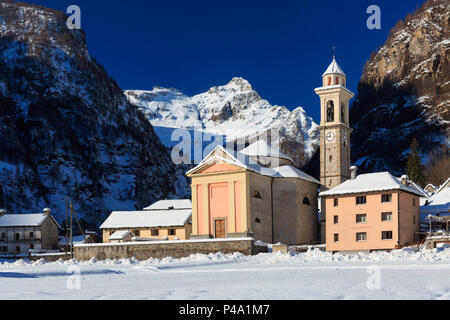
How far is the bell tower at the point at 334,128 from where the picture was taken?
7019cm

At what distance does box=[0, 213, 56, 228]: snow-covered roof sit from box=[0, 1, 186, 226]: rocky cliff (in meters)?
33.7

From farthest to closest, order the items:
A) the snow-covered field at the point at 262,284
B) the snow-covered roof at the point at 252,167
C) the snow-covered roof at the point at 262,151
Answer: the snow-covered roof at the point at 262,151, the snow-covered roof at the point at 252,167, the snow-covered field at the point at 262,284

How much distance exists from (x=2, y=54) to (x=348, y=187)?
123 m

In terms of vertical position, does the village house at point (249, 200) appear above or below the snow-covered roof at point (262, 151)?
below

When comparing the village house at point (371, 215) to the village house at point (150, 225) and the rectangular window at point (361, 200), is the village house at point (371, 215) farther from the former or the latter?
the village house at point (150, 225)

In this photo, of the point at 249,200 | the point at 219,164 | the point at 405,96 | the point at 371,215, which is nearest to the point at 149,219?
the point at 219,164

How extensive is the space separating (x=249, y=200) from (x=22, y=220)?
147ft

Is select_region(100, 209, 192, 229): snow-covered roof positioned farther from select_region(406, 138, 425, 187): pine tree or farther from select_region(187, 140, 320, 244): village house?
select_region(406, 138, 425, 187): pine tree

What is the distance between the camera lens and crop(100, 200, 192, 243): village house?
7562 cm

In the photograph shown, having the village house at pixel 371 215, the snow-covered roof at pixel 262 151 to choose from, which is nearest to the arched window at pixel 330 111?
the snow-covered roof at pixel 262 151

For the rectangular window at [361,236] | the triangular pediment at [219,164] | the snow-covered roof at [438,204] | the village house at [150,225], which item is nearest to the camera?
the rectangular window at [361,236]

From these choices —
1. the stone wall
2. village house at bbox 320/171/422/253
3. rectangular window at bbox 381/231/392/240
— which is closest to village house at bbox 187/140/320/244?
village house at bbox 320/171/422/253
